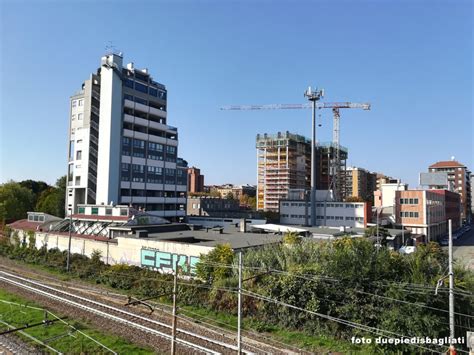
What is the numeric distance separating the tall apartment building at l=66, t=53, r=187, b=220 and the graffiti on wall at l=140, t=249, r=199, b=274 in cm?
3599

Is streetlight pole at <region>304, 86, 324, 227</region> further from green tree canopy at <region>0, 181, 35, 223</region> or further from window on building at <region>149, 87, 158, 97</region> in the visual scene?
green tree canopy at <region>0, 181, 35, 223</region>

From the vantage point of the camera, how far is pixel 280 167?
131m

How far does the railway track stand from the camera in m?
18.5

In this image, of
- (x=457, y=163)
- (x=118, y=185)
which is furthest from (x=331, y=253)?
(x=457, y=163)

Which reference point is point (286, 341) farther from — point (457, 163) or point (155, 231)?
point (457, 163)

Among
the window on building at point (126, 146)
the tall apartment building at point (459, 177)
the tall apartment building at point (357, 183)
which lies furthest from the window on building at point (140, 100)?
the tall apartment building at point (459, 177)

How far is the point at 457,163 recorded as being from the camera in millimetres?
159500

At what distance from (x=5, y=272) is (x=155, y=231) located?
50.8ft

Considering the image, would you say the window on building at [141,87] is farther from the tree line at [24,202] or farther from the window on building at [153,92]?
the tree line at [24,202]

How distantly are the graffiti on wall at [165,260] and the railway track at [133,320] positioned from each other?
276 inches

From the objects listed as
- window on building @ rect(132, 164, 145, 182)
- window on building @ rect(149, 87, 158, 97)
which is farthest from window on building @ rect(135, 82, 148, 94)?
window on building @ rect(132, 164, 145, 182)

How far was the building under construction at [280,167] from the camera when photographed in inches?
5074

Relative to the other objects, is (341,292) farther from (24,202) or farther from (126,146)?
(24,202)

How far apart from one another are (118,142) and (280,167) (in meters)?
71.9
